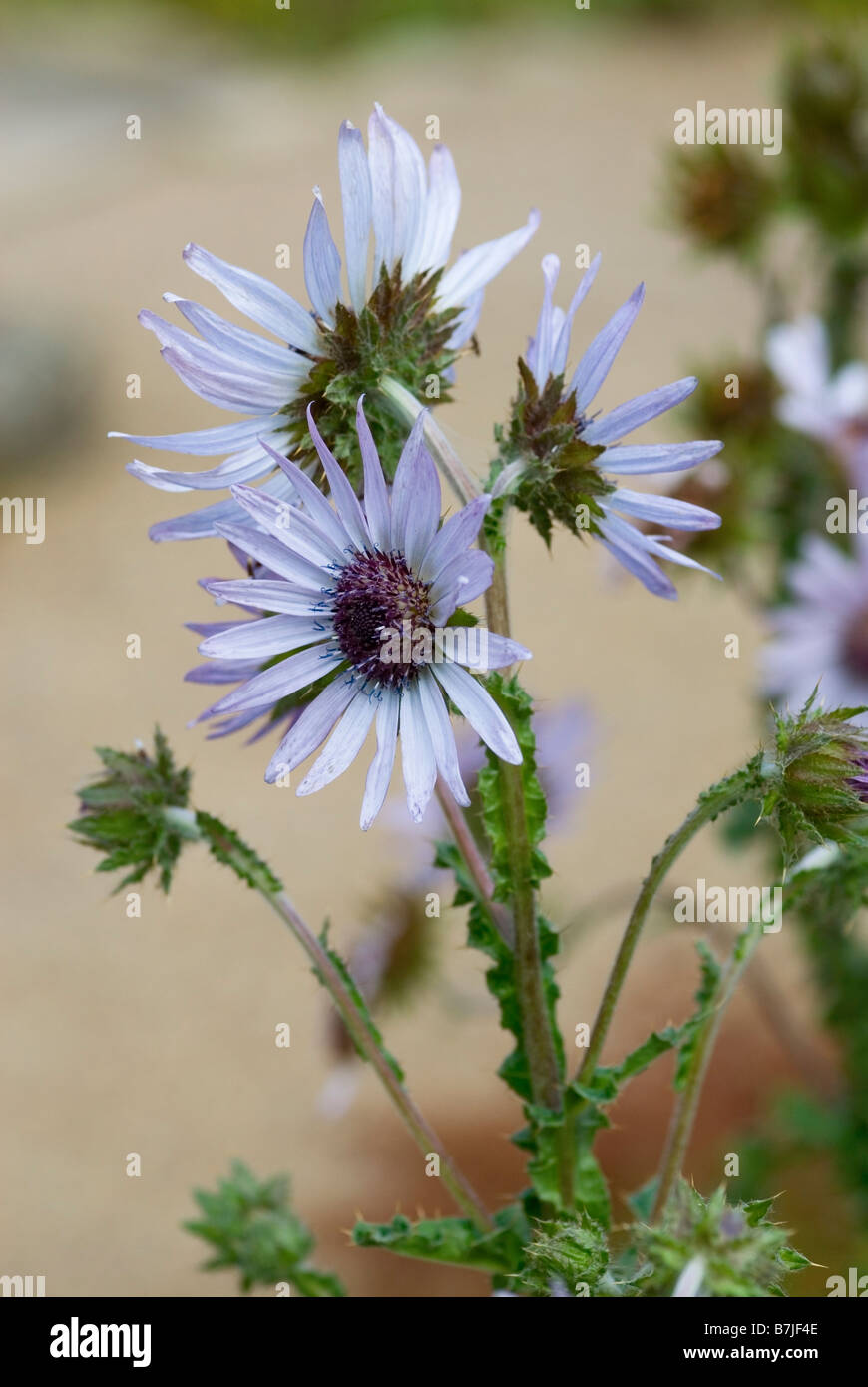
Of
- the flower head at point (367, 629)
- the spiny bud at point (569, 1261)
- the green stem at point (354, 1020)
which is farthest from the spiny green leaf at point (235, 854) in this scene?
the spiny bud at point (569, 1261)

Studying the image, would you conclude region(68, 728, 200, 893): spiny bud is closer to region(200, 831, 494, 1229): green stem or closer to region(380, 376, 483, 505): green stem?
region(200, 831, 494, 1229): green stem

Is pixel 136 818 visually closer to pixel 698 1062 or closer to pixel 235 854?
pixel 235 854

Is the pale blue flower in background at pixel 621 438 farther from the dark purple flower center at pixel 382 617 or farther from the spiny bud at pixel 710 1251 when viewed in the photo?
the spiny bud at pixel 710 1251

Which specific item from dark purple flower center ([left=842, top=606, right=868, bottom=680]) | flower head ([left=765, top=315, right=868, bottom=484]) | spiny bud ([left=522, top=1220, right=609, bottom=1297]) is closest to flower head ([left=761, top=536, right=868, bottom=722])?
dark purple flower center ([left=842, top=606, right=868, bottom=680])

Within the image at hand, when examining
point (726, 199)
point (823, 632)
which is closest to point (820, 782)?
point (823, 632)
